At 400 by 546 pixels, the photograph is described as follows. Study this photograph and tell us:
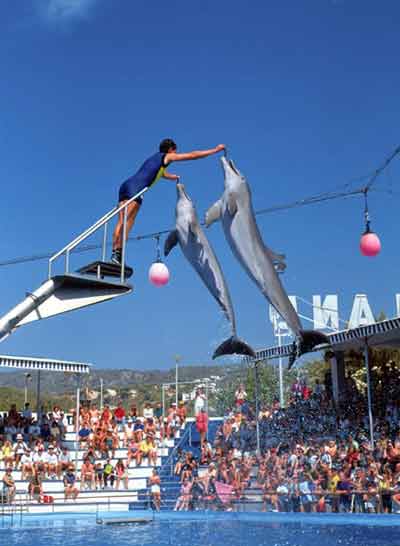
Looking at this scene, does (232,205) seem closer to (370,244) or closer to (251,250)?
(251,250)

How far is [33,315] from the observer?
538 cm

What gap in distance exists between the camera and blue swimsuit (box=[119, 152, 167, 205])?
247 inches

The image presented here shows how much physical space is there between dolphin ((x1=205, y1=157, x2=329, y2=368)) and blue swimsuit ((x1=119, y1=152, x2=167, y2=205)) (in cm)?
56

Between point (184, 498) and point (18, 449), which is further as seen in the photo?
point (18, 449)

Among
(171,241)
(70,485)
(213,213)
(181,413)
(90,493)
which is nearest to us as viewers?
(213,213)

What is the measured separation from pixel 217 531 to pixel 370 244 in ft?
17.7

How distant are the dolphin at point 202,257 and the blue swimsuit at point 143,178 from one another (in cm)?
40

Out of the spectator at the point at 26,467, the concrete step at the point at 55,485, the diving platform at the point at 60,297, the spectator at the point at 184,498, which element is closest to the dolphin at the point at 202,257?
the diving platform at the point at 60,297

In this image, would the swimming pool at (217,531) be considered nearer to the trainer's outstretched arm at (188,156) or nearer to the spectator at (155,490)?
the spectator at (155,490)

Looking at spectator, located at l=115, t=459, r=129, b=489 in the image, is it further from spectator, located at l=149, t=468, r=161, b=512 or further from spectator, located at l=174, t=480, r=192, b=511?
spectator, located at l=174, t=480, r=192, b=511

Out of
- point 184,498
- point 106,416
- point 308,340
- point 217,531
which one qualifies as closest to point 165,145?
point 308,340

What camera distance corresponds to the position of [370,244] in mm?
8711

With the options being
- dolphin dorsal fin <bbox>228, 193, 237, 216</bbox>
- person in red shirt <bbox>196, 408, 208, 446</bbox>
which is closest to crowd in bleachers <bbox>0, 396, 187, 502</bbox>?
person in red shirt <bbox>196, 408, 208, 446</bbox>

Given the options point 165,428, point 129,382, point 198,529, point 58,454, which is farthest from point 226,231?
point 129,382
